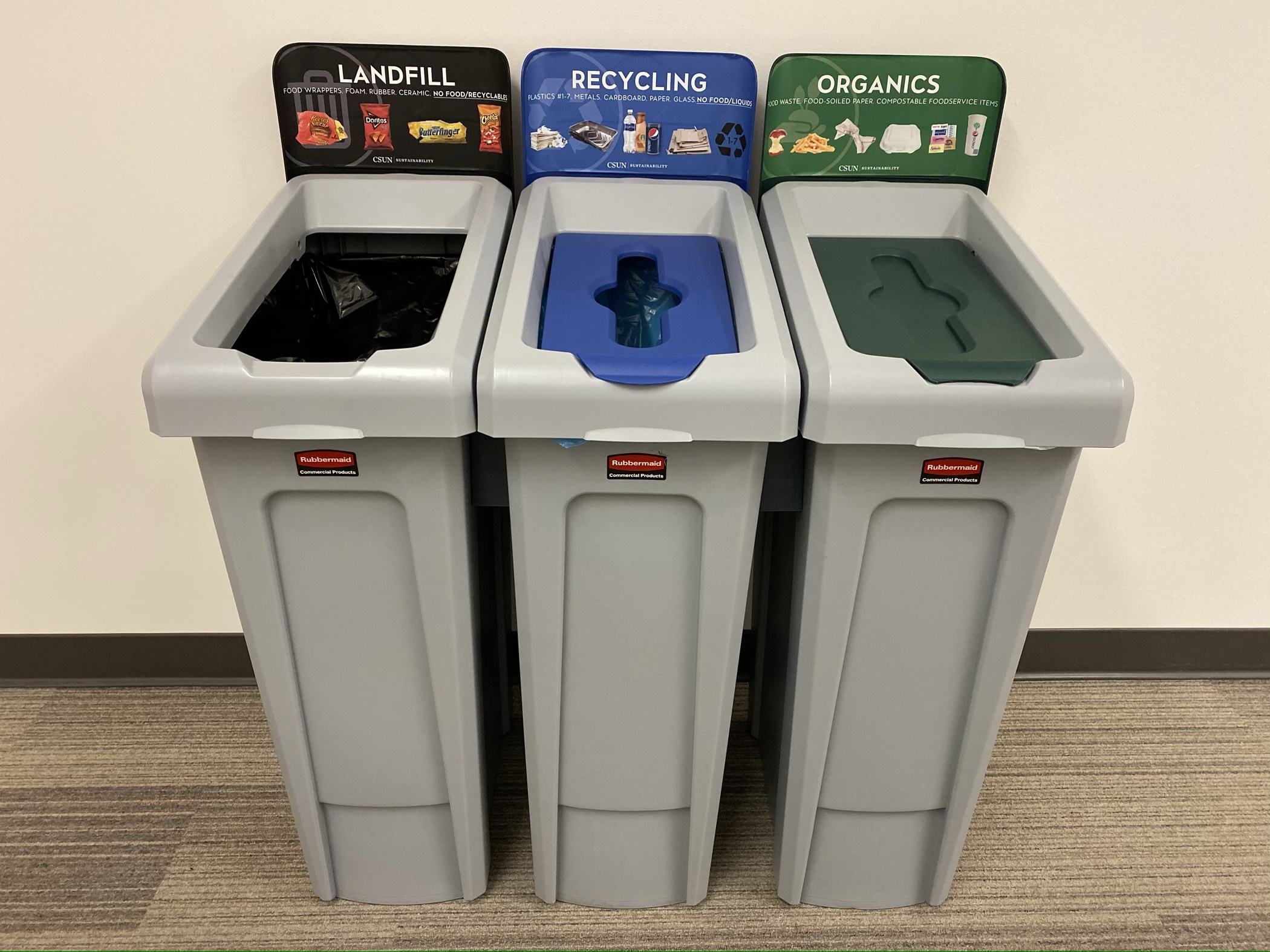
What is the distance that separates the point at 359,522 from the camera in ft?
3.92

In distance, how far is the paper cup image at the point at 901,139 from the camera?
147cm

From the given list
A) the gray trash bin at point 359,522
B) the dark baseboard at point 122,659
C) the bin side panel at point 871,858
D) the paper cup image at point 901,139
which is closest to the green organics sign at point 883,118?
the paper cup image at point 901,139

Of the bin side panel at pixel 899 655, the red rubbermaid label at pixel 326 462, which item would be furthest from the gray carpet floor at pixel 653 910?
the red rubbermaid label at pixel 326 462

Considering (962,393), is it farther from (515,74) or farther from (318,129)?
(318,129)

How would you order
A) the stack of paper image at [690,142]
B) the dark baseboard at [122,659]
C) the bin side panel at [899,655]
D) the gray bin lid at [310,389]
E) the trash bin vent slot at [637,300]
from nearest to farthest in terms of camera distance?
the gray bin lid at [310,389]
the bin side panel at [899,655]
the trash bin vent slot at [637,300]
the stack of paper image at [690,142]
the dark baseboard at [122,659]

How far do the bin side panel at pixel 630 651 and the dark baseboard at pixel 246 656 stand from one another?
66 centimetres

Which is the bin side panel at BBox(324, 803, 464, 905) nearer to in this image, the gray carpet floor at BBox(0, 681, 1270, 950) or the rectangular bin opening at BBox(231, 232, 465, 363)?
the gray carpet floor at BBox(0, 681, 1270, 950)

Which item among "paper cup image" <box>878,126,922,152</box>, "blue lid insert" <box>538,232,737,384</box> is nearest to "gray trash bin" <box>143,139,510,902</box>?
"blue lid insert" <box>538,232,737,384</box>

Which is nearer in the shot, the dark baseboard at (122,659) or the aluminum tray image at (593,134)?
the aluminum tray image at (593,134)

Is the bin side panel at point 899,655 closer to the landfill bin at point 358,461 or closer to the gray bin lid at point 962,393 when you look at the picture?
the gray bin lid at point 962,393

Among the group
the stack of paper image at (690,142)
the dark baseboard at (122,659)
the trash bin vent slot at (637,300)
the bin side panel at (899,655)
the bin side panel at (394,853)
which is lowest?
the dark baseboard at (122,659)

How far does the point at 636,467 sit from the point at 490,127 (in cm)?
66

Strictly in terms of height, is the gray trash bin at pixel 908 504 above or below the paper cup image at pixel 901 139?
below

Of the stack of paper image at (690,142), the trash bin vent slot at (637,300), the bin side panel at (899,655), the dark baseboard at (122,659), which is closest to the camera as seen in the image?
the bin side panel at (899,655)
